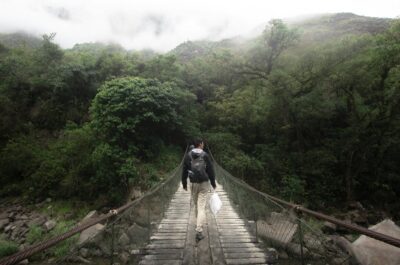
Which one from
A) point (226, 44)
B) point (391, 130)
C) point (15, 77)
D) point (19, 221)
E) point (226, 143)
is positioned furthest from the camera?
point (226, 44)

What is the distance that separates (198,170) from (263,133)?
35.8 feet

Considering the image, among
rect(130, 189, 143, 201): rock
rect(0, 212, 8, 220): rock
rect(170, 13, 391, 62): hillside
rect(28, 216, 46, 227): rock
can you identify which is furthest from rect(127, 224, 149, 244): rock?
rect(170, 13, 391, 62): hillside

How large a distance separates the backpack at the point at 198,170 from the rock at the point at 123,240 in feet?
3.65

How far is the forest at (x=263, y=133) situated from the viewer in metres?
10.4

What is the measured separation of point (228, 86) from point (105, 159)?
8.98 meters

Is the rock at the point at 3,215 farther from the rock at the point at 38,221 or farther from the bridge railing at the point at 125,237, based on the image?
the bridge railing at the point at 125,237

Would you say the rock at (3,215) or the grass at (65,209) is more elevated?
the grass at (65,209)

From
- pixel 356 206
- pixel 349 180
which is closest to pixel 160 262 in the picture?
pixel 356 206

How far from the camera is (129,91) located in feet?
37.1

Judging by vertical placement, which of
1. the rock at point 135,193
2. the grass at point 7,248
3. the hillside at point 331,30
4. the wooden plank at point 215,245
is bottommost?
the grass at point 7,248

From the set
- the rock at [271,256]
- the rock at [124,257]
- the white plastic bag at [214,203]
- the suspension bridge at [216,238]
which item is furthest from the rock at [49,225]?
the rock at [271,256]

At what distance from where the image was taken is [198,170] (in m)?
3.71

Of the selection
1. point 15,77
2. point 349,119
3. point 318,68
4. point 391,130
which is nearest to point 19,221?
point 15,77

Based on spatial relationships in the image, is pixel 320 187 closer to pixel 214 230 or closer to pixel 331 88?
pixel 331 88
